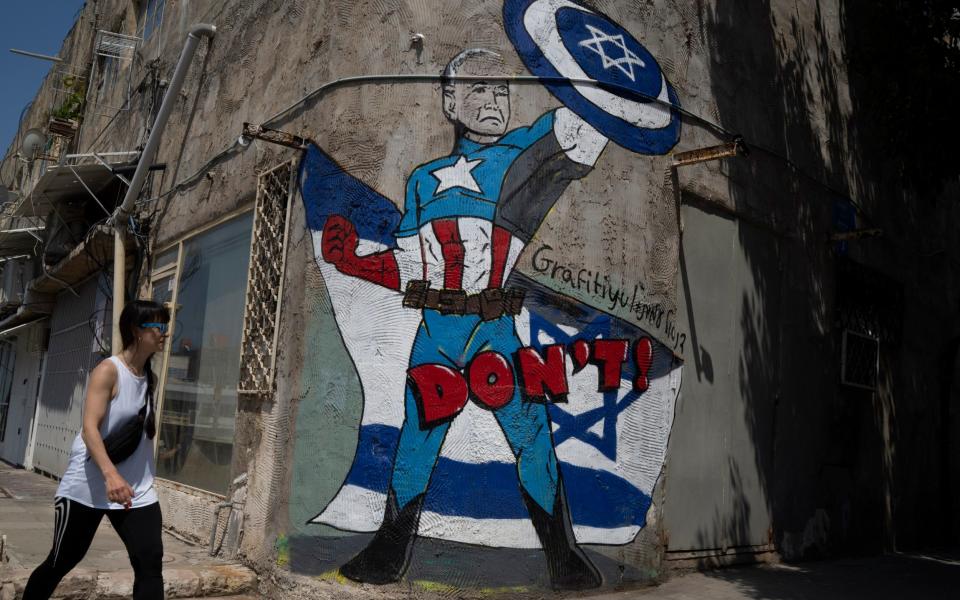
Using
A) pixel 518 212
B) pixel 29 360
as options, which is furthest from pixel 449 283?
pixel 29 360

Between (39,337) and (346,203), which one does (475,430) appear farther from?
(39,337)

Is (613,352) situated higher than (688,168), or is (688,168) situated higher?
(688,168)

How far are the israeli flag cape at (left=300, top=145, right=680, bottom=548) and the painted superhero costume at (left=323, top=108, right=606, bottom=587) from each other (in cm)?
8

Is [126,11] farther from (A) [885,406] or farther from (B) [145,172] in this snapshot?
(A) [885,406]

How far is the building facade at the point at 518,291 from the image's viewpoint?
552 cm

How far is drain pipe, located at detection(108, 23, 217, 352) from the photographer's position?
7.77 metres

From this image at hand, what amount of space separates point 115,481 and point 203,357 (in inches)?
160

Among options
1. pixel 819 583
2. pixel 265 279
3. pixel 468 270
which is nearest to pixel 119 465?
pixel 468 270

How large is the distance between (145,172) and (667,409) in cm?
584

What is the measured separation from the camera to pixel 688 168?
276 inches

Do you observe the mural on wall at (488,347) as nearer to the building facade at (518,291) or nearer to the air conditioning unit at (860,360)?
the building facade at (518,291)

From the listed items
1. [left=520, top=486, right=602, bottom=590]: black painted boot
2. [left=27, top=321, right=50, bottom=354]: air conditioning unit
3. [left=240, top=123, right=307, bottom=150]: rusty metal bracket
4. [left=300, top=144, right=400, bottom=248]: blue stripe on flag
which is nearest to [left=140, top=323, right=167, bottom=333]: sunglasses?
[left=300, top=144, right=400, bottom=248]: blue stripe on flag

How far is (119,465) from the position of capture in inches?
139

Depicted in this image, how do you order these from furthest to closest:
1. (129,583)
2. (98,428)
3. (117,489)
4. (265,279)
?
1. (265,279)
2. (129,583)
3. (98,428)
4. (117,489)
